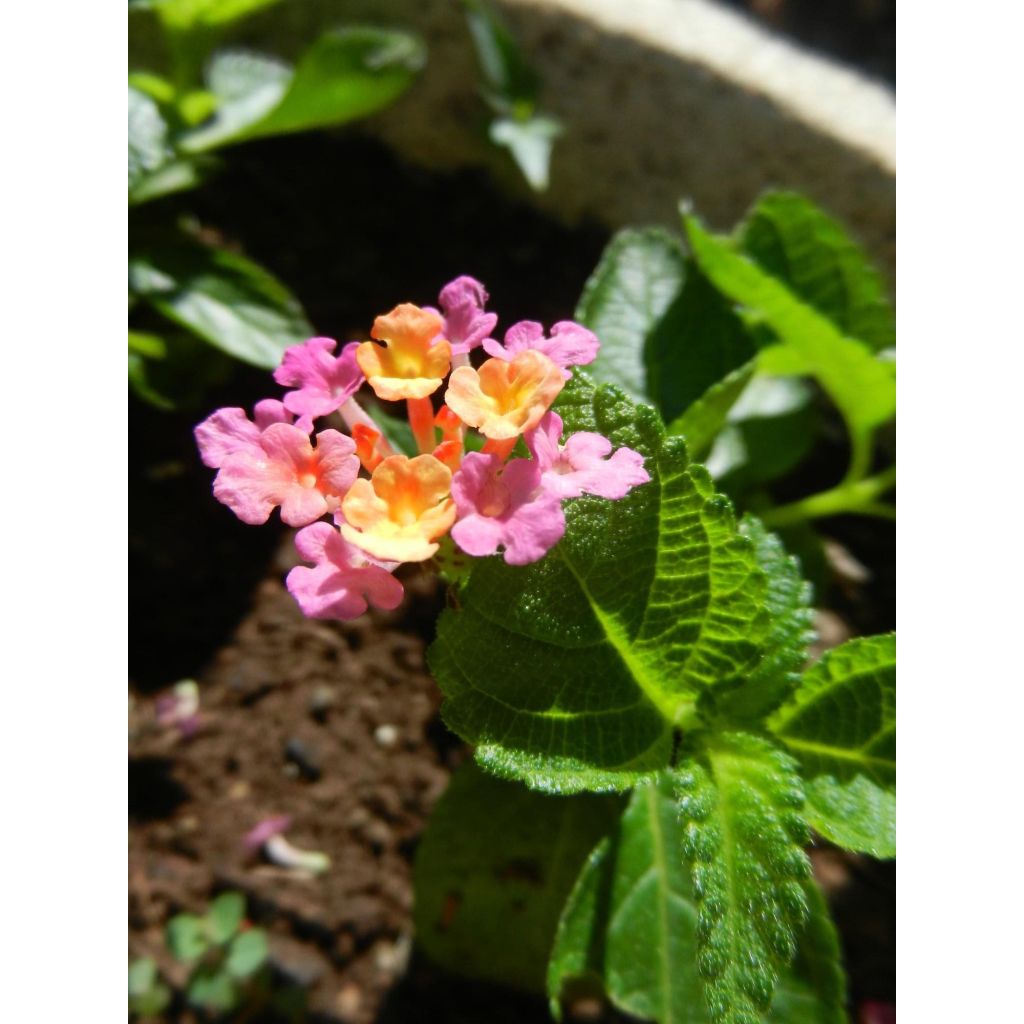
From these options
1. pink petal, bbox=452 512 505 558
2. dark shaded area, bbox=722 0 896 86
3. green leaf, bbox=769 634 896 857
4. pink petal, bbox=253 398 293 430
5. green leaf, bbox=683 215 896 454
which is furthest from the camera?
dark shaded area, bbox=722 0 896 86

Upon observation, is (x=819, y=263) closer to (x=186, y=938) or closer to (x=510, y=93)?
(x=510, y=93)

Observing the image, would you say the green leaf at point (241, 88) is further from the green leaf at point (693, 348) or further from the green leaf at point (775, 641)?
the green leaf at point (775, 641)

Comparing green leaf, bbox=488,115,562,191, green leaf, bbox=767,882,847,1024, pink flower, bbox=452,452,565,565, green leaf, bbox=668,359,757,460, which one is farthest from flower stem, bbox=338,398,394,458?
green leaf, bbox=488,115,562,191

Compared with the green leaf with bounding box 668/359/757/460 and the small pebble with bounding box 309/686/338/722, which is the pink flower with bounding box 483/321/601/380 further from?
the small pebble with bounding box 309/686/338/722

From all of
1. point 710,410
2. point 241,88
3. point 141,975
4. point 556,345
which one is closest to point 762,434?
point 710,410

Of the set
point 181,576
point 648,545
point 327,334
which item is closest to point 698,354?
point 648,545

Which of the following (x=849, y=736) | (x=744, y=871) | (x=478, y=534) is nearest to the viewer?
(x=478, y=534)

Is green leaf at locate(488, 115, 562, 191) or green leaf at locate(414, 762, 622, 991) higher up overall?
green leaf at locate(488, 115, 562, 191)
